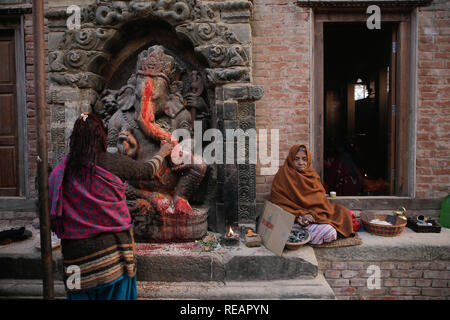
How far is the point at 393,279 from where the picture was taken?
3.50m

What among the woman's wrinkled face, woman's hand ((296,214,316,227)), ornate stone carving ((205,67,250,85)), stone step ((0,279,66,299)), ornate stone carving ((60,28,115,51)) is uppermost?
ornate stone carving ((60,28,115,51))

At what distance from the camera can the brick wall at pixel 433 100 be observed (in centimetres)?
394

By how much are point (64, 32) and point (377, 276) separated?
470cm

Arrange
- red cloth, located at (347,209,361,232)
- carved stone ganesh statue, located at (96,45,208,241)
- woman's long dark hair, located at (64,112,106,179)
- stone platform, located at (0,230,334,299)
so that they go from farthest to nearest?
1. red cloth, located at (347,209,361,232)
2. carved stone ganesh statue, located at (96,45,208,241)
3. stone platform, located at (0,230,334,299)
4. woman's long dark hair, located at (64,112,106,179)

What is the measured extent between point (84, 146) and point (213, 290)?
181cm

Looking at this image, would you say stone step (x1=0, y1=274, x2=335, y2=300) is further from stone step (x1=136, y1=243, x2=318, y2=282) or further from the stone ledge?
the stone ledge

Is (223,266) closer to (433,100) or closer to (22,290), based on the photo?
(22,290)

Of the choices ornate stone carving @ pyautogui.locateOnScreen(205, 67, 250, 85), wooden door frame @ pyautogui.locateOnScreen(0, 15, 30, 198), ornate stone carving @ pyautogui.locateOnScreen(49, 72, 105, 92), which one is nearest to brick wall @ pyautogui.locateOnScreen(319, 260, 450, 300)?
ornate stone carving @ pyautogui.locateOnScreen(205, 67, 250, 85)

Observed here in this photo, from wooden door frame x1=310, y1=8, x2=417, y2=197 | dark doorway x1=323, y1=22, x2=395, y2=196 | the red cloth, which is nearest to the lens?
the red cloth

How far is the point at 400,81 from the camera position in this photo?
4.13 meters

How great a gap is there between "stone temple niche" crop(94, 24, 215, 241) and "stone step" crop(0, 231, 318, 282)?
32 cm

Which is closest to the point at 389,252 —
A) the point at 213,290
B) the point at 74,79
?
the point at 213,290

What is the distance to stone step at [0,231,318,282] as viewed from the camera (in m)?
3.02

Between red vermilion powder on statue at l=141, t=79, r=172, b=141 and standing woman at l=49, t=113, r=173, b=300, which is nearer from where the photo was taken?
standing woman at l=49, t=113, r=173, b=300
